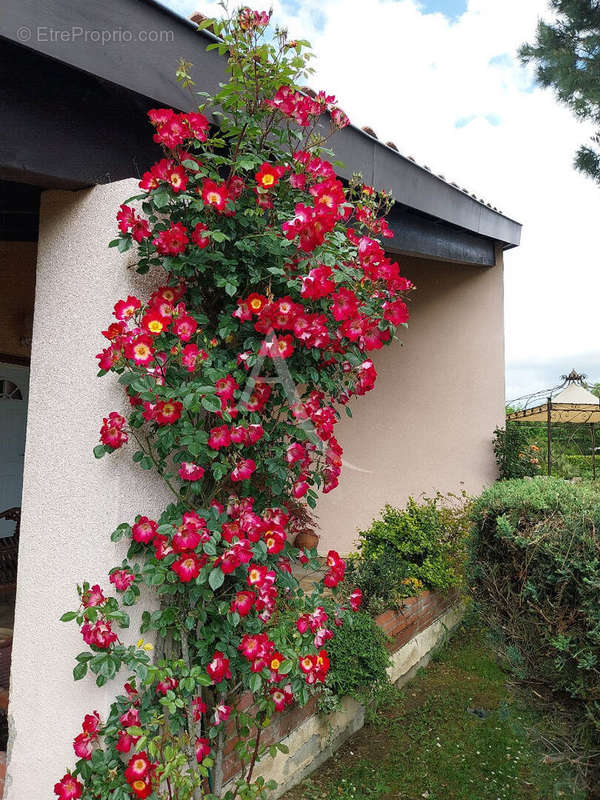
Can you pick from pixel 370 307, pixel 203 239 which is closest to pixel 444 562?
pixel 370 307

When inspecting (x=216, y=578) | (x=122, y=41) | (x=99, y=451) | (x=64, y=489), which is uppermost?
(x=122, y=41)

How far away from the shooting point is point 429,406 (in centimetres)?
583

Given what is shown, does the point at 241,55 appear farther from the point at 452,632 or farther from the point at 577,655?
the point at 452,632

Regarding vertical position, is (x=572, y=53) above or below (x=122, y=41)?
above

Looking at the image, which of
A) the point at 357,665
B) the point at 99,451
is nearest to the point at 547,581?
the point at 357,665

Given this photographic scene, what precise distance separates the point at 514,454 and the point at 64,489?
493 cm

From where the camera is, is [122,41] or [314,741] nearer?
[122,41]

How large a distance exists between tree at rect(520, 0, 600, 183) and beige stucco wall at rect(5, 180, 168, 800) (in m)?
6.80

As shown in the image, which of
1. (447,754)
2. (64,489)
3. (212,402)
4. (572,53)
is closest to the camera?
(212,402)

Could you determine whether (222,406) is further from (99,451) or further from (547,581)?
(547,581)

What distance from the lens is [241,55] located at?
1941 mm

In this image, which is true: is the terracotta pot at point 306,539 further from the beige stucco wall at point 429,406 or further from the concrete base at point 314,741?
the concrete base at point 314,741

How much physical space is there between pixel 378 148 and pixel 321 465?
6.66ft

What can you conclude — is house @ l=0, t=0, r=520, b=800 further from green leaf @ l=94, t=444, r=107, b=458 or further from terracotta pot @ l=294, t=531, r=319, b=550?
terracotta pot @ l=294, t=531, r=319, b=550
